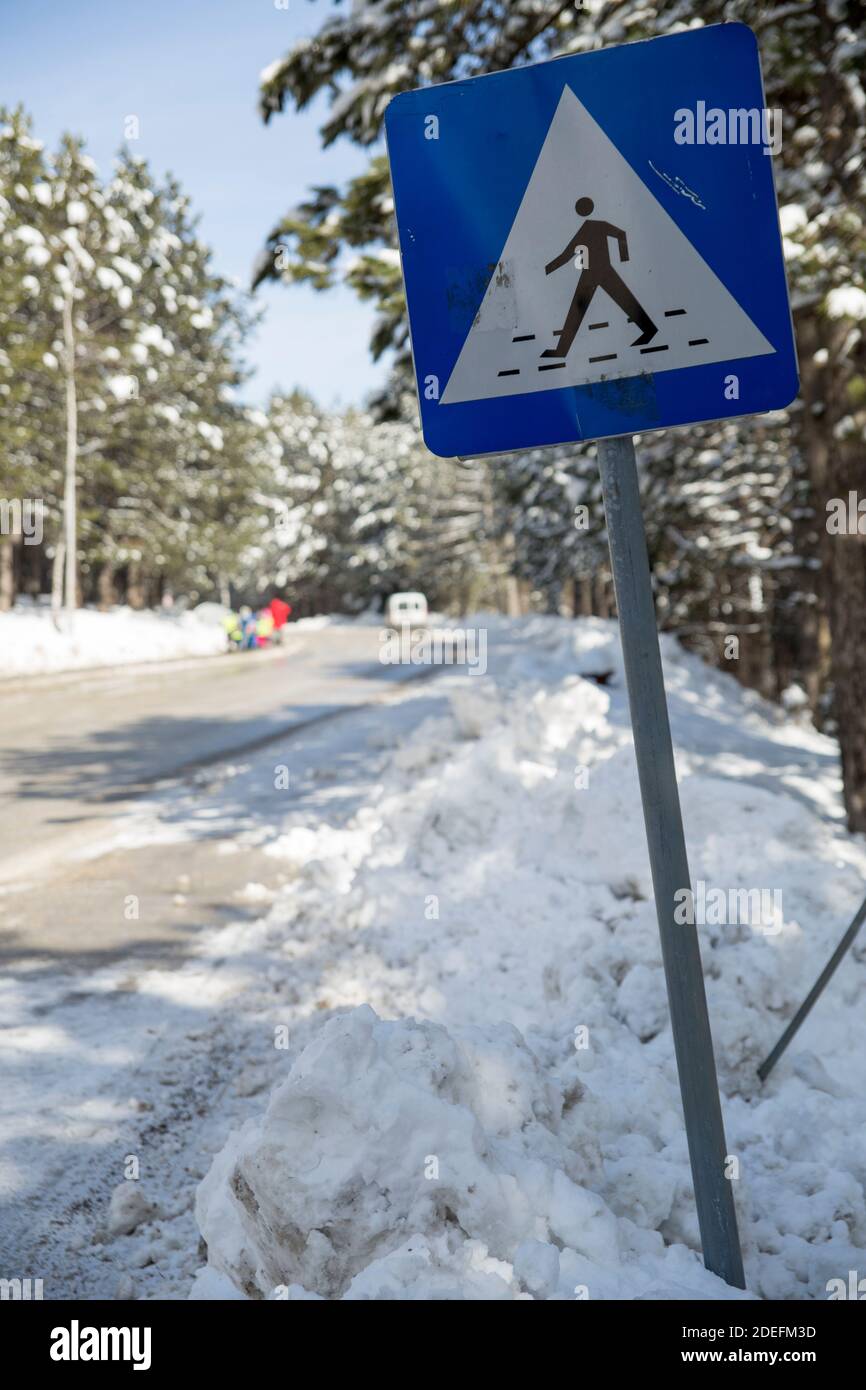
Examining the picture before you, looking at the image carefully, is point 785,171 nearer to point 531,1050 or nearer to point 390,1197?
point 531,1050

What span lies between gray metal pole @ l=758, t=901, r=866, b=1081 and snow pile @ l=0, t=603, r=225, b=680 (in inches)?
767

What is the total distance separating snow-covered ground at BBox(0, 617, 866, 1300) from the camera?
2.32 meters

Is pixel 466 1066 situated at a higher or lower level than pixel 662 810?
lower

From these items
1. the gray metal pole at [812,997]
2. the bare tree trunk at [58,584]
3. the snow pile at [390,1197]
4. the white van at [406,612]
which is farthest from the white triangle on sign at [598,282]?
the white van at [406,612]

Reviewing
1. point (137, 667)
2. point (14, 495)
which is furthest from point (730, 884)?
point (14, 495)

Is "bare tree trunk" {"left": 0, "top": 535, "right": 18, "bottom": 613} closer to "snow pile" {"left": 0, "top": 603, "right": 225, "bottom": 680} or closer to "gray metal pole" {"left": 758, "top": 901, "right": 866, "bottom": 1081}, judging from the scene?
"snow pile" {"left": 0, "top": 603, "right": 225, "bottom": 680}

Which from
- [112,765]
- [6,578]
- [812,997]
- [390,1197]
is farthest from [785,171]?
[6,578]

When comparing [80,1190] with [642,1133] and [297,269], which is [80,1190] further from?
[297,269]

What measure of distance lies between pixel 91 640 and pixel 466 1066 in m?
25.7

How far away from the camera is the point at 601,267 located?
2010mm

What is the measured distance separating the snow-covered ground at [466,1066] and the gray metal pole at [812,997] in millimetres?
→ 79

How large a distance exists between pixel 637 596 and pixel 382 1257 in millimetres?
1501

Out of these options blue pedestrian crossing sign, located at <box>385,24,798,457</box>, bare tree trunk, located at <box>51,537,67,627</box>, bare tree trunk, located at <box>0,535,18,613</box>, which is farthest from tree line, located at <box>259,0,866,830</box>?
bare tree trunk, located at <box>0,535,18,613</box>

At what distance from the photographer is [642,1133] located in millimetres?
3146
